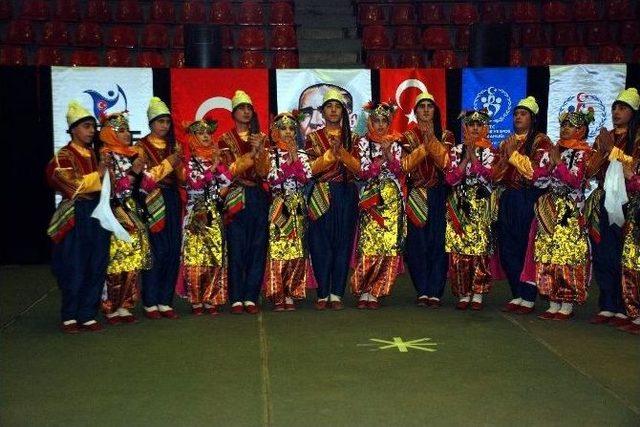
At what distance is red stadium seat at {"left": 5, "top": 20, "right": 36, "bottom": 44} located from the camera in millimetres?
10133

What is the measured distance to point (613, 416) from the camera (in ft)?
12.3

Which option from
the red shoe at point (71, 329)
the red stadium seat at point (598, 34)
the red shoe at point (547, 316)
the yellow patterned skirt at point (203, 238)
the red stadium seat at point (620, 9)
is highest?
the red stadium seat at point (620, 9)

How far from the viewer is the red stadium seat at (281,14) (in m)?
11.1

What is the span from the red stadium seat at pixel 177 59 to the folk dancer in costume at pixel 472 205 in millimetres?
5232

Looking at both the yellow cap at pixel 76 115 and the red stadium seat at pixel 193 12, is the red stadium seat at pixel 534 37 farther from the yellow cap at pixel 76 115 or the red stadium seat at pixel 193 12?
the yellow cap at pixel 76 115

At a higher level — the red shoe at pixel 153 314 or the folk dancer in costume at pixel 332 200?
the folk dancer in costume at pixel 332 200

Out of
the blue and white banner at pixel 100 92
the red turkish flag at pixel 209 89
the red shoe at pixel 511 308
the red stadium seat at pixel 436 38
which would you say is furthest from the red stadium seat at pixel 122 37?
the red shoe at pixel 511 308

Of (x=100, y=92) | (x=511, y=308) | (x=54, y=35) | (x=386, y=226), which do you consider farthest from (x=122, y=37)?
(x=511, y=308)

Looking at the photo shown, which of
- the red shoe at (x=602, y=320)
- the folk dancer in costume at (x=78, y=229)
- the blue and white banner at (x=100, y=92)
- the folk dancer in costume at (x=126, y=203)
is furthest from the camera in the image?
the blue and white banner at (x=100, y=92)

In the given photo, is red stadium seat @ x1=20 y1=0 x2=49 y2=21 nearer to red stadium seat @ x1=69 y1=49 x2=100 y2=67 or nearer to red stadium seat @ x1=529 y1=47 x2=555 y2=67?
red stadium seat @ x1=69 y1=49 x2=100 y2=67

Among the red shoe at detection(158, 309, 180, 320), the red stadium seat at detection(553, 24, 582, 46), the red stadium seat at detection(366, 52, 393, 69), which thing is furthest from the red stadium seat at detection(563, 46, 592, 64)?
the red shoe at detection(158, 309, 180, 320)

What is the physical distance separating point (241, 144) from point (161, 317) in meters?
1.33

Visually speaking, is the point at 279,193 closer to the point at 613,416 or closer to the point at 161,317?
the point at 161,317

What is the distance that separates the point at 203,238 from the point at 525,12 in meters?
7.13
